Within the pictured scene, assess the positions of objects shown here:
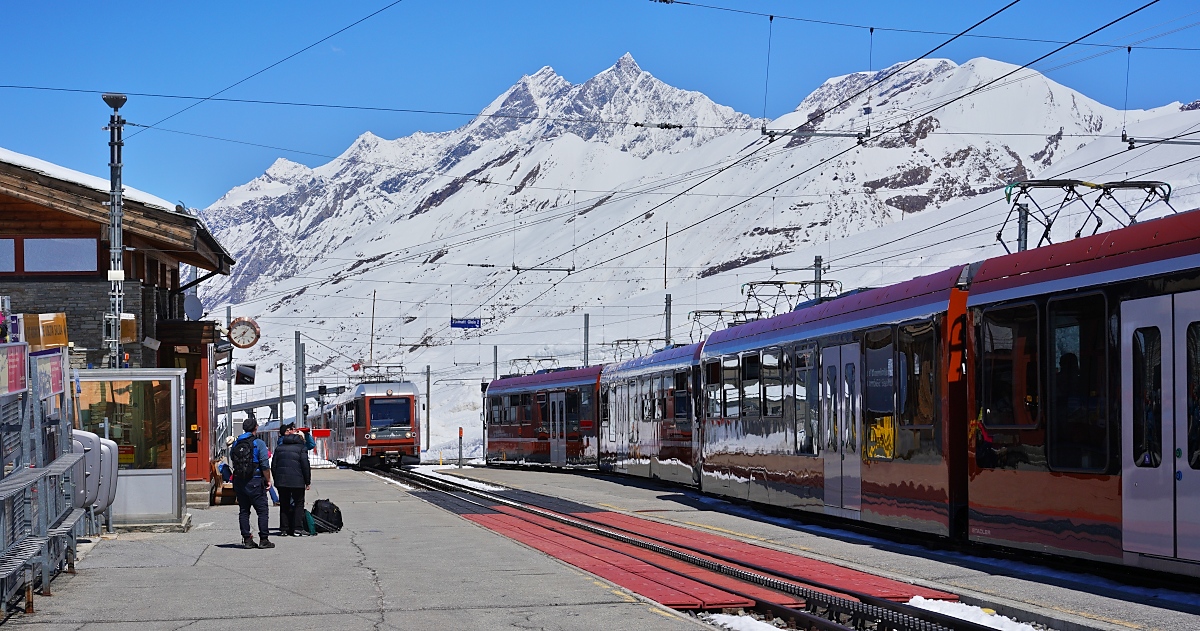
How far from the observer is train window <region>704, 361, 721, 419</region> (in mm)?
24859

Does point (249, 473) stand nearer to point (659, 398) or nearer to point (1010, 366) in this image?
point (1010, 366)

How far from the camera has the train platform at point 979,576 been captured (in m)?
10.0

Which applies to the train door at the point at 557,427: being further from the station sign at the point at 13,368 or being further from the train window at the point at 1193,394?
the train window at the point at 1193,394

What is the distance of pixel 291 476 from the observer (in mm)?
18266

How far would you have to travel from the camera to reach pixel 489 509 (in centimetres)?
2484

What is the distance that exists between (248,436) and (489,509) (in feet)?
25.3

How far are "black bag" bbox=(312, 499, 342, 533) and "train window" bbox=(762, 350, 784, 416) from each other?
6.37 meters

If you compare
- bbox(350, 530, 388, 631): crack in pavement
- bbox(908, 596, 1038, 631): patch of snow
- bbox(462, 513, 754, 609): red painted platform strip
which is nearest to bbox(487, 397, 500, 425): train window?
bbox(462, 513, 754, 609): red painted platform strip

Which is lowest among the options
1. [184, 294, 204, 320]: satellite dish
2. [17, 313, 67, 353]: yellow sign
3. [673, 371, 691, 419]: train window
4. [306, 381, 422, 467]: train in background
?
[306, 381, 422, 467]: train in background

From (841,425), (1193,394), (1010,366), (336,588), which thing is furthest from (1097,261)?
(336,588)

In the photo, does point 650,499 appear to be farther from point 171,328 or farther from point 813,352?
point 171,328

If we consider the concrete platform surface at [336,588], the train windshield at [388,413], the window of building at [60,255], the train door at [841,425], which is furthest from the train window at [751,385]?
the train windshield at [388,413]

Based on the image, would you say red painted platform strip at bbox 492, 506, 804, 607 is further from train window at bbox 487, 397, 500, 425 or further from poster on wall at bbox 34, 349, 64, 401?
train window at bbox 487, 397, 500, 425

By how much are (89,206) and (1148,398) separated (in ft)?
72.2
